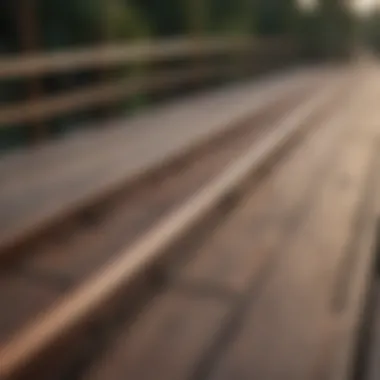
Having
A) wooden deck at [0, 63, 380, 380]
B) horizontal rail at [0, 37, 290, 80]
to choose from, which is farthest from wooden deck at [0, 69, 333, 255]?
horizontal rail at [0, 37, 290, 80]

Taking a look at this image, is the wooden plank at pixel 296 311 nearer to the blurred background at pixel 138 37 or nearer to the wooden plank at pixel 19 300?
the wooden plank at pixel 19 300

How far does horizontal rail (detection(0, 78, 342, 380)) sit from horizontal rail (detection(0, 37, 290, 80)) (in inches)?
52.2

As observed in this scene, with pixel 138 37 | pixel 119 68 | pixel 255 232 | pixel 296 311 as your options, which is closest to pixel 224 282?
pixel 296 311

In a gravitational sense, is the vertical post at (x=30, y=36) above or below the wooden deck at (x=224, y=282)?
above

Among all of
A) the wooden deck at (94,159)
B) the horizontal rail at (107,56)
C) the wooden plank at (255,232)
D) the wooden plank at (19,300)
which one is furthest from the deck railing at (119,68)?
the wooden plank at (19,300)

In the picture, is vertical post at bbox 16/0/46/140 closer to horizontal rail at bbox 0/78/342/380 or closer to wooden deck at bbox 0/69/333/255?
wooden deck at bbox 0/69/333/255

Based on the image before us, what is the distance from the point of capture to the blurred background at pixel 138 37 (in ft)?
12.9

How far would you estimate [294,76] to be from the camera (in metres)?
9.66

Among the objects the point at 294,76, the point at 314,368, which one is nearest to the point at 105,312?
the point at 314,368

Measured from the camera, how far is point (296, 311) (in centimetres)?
160

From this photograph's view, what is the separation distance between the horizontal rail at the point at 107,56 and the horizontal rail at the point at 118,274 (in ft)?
4.35

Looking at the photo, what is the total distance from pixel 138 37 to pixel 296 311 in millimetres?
4696

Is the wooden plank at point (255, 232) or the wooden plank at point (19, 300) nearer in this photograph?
the wooden plank at point (19, 300)

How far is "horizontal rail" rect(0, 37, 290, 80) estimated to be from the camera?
3588mm
